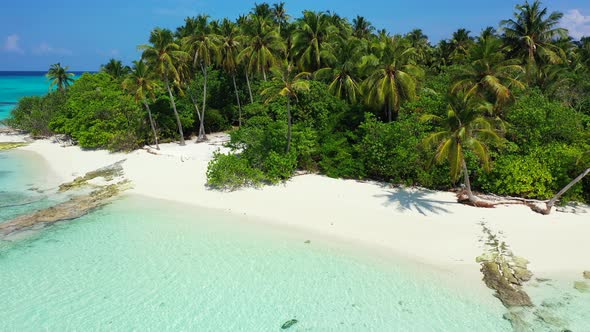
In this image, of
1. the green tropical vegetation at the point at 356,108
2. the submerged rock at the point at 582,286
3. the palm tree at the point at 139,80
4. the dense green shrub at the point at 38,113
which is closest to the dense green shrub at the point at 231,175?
the green tropical vegetation at the point at 356,108

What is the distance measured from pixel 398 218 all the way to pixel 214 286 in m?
9.03

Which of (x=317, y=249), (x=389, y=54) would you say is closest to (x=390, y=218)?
(x=317, y=249)

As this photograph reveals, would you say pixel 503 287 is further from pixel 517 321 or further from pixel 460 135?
pixel 460 135

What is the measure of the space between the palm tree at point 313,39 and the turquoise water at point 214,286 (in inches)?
848

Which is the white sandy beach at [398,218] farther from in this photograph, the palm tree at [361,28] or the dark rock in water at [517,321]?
the palm tree at [361,28]

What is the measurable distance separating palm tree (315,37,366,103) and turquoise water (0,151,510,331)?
15.2 m

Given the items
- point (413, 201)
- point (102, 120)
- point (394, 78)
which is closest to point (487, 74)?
point (394, 78)

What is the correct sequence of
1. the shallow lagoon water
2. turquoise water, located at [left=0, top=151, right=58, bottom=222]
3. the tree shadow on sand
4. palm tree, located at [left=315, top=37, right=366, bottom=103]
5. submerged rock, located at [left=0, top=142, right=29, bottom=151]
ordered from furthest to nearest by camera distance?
submerged rock, located at [left=0, top=142, right=29, bottom=151], palm tree, located at [left=315, top=37, right=366, bottom=103], turquoise water, located at [left=0, top=151, right=58, bottom=222], the tree shadow on sand, the shallow lagoon water

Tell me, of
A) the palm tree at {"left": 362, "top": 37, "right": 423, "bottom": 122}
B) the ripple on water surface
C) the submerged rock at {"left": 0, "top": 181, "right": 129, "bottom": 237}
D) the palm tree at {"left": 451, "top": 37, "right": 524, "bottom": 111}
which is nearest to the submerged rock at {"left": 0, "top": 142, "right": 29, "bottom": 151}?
the submerged rock at {"left": 0, "top": 181, "right": 129, "bottom": 237}

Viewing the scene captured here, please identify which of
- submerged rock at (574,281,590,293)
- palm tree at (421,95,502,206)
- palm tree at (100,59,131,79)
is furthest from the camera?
palm tree at (100,59,131,79)

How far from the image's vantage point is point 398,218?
1706 cm

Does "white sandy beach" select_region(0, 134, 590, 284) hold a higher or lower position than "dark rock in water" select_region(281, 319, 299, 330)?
higher

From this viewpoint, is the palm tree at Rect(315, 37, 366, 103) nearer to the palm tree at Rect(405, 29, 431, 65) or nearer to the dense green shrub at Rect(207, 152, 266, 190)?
the dense green shrub at Rect(207, 152, 266, 190)

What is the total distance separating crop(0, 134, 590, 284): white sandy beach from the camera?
14.0 metres
